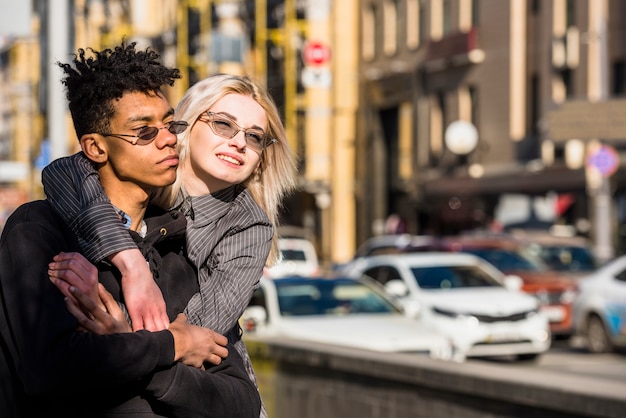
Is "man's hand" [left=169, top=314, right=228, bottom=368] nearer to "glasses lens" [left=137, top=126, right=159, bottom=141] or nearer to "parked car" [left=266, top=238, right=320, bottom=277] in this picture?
"glasses lens" [left=137, top=126, right=159, bottom=141]

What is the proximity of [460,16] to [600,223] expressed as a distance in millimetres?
16115

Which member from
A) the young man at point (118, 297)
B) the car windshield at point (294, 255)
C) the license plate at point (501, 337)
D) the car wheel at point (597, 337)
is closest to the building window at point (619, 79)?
the car windshield at point (294, 255)

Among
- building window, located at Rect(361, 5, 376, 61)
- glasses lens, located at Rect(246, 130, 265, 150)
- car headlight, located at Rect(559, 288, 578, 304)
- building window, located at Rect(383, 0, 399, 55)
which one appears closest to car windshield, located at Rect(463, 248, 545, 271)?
car headlight, located at Rect(559, 288, 578, 304)

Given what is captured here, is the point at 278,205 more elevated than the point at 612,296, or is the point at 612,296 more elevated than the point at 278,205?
the point at 278,205

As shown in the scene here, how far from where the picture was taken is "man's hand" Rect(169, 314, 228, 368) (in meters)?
3.44

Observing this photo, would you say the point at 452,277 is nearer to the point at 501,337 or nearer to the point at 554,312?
the point at 501,337

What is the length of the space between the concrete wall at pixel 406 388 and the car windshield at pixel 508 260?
51.3ft

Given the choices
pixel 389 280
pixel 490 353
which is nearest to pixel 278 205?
pixel 490 353

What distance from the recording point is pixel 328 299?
1764cm

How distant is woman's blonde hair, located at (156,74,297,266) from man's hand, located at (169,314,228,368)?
0.47 metres

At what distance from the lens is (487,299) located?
69.1ft

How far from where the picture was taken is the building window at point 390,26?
53500 millimetres

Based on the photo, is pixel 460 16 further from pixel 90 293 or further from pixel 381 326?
pixel 90 293

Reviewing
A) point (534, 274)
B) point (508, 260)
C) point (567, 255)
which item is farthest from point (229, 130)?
point (567, 255)
